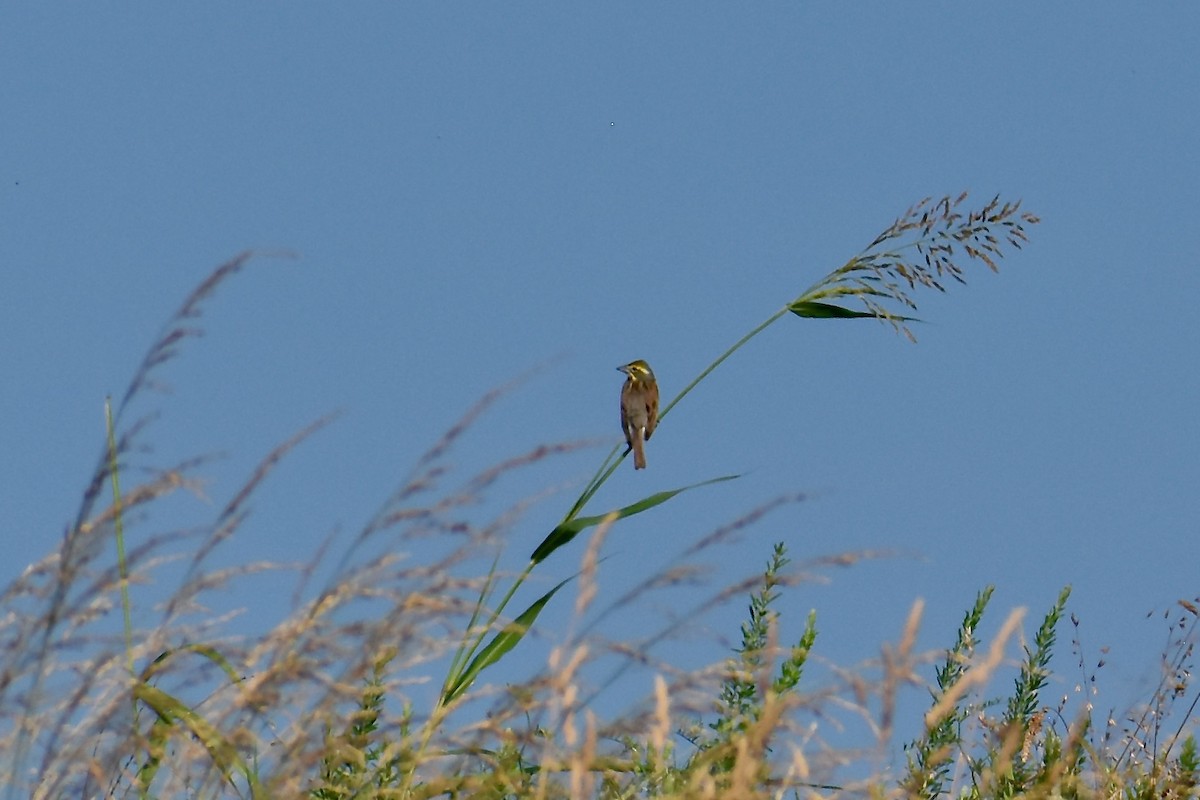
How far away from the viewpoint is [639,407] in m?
8.22

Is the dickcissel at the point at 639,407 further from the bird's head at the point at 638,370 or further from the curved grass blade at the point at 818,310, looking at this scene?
the curved grass blade at the point at 818,310

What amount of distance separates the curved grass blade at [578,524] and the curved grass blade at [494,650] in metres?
0.23

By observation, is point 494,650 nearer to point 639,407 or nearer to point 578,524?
point 578,524

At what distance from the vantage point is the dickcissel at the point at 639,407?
8.09m

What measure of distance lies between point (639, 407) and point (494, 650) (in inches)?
176

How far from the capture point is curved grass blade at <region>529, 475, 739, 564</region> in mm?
4000

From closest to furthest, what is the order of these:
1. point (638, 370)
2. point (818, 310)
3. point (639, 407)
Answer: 1. point (818, 310)
2. point (639, 407)
3. point (638, 370)

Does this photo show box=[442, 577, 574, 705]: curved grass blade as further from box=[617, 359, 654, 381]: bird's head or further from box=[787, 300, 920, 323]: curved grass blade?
box=[617, 359, 654, 381]: bird's head

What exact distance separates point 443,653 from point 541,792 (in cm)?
46

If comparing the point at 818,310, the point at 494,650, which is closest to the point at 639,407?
the point at 818,310

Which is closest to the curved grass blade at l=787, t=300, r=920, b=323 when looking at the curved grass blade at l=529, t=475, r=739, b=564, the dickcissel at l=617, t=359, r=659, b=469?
the curved grass blade at l=529, t=475, r=739, b=564

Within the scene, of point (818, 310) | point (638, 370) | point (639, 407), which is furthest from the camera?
point (638, 370)

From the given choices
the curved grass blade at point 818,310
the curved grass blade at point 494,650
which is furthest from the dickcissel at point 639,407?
the curved grass blade at point 494,650

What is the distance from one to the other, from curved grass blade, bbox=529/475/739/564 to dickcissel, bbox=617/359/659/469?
373cm
